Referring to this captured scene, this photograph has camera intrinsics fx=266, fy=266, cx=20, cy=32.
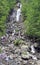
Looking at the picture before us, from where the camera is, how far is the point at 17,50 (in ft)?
87.9

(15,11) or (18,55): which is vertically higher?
(15,11)

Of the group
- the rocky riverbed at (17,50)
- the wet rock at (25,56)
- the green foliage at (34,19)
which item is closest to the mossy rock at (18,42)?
the rocky riverbed at (17,50)

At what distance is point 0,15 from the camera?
984 inches

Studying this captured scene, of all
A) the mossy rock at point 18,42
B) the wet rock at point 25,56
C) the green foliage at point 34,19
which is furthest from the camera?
the mossy rock at point 18,42

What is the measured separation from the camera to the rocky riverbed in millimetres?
22417

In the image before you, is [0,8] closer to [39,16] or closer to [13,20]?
[39,16]

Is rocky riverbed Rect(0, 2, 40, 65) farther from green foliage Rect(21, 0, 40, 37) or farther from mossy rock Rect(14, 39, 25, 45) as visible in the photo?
green foliage Rect(21, 0, 40, 37)

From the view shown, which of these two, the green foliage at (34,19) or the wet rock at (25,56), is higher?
the green foliage at (34,19)

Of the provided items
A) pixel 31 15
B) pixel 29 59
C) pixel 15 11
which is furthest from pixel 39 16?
pixel 15 11

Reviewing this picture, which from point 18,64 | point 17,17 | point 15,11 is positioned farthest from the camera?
point 15,11

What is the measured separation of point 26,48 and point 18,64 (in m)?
5.75

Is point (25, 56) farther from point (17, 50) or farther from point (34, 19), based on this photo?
point (34, 19)

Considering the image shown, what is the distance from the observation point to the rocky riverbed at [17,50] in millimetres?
22417

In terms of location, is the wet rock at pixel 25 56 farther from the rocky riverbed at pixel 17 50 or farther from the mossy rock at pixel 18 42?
the mossy rock at pixel 18 42
